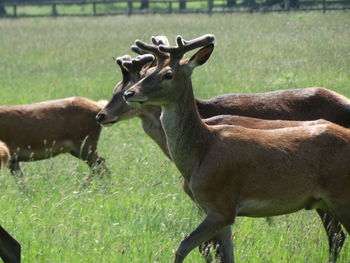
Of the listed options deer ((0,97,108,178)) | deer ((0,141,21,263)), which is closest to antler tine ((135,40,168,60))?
deer ((0,141,21,263))

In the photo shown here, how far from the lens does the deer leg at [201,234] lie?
591cm

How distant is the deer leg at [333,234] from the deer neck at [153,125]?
1665 mm

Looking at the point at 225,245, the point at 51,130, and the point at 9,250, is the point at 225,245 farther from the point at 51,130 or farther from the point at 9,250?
the point at 51,130

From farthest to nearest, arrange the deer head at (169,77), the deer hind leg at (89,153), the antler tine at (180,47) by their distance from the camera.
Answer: the deer hind leg at (89,153) → the antler tine at (180,47) → the deer head at (169,77)

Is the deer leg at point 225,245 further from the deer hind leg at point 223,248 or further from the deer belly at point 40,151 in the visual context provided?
the deer belly at point 40,151

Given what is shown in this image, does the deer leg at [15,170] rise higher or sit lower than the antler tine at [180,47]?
lower

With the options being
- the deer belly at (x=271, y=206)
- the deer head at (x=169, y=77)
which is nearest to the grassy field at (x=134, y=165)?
the deer belly at (x=271, y=206)

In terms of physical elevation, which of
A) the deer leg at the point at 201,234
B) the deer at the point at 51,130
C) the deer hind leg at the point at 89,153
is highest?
the deer leg at the point at 201,234

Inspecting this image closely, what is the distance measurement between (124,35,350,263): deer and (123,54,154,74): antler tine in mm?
1768

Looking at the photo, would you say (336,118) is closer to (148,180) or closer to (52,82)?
(148,180)

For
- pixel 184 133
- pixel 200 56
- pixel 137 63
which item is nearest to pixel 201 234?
pixel 184 133

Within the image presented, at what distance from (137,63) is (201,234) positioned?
2718 millimetres

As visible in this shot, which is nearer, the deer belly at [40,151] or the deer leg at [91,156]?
the deer leg at [91,156]

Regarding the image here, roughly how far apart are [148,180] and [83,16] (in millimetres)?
33538
